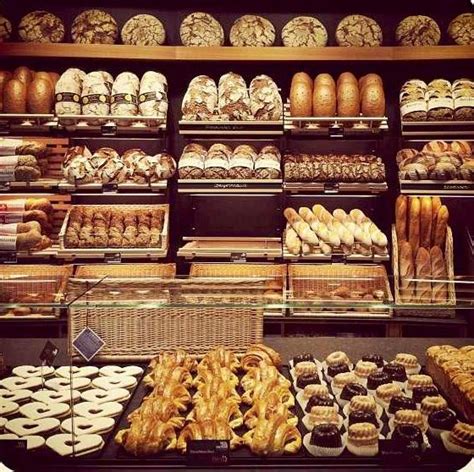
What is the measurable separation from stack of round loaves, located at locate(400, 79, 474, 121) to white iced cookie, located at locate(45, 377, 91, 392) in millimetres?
2607

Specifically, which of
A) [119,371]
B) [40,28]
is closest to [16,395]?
[119,371]

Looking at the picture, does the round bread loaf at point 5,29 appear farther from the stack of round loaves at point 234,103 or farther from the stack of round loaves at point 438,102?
the stack of round loaves at point 438,102

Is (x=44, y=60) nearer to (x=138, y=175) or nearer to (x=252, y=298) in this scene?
(x=138, y=175)

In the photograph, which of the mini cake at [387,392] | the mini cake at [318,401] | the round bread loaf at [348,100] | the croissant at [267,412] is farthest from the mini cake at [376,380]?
the round bread loaf at [348,100]

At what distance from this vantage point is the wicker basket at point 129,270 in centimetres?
407

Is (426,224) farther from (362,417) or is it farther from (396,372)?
(362,417)

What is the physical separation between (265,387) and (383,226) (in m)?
2.50

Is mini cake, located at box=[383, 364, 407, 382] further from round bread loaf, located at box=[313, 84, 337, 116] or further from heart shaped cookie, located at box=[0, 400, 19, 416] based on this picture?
round bread loaf, located at box=[313, 84, 337, 116]

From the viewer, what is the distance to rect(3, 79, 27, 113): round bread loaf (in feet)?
13.2

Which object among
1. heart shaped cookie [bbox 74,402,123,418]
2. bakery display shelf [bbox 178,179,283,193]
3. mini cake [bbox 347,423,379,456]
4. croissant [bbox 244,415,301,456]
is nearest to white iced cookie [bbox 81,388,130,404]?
heart shaped cookie [bbox 74,402,123,418]

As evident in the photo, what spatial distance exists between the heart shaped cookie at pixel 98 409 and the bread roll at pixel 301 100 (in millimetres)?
2428

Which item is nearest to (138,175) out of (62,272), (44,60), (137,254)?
(137,254)

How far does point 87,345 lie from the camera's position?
207 centimetres

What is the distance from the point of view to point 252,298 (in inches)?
80.1
